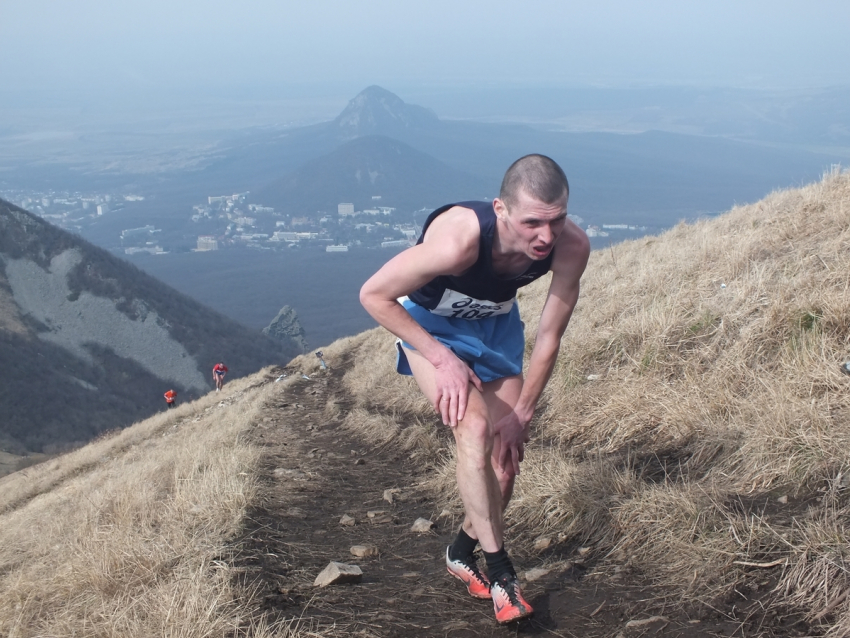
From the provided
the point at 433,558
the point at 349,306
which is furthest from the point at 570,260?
the point at 349,306

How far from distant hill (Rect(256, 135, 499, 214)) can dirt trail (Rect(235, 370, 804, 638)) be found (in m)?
138

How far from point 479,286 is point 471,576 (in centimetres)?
129

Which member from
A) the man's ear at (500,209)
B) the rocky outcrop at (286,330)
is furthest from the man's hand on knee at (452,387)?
the rocky outcrop at (286,330)

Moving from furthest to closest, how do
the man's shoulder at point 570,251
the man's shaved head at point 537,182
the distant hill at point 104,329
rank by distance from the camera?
the distant hill at point 104,329
the man's shoulder at point 570,251
the man's shaved head at point 537,182

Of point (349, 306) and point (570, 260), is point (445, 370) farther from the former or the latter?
point (349, 306)

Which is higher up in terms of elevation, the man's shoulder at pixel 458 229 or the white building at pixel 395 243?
the man's shoulder at pixel 458 229

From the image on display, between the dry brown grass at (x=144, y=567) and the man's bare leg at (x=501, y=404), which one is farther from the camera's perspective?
the man's bare leg at (x=501, y=404)

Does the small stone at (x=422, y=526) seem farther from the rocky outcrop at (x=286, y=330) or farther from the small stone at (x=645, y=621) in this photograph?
the rocky outcrop at (x=286, y=330)

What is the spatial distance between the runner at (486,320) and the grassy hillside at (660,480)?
2.00 feet

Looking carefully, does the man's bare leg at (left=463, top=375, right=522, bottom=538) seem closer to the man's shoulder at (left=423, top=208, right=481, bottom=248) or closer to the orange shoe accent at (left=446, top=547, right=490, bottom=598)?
the orange shoe accent at (left=446, top=547, right=490, bottom=598)

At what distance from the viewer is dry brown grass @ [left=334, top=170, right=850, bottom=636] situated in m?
3.01

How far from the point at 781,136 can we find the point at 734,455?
184 m

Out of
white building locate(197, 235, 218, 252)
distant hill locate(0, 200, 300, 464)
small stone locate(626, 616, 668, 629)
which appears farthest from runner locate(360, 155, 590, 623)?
white building locate(197, 235, 218, 252)

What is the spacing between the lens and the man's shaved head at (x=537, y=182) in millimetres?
2822
